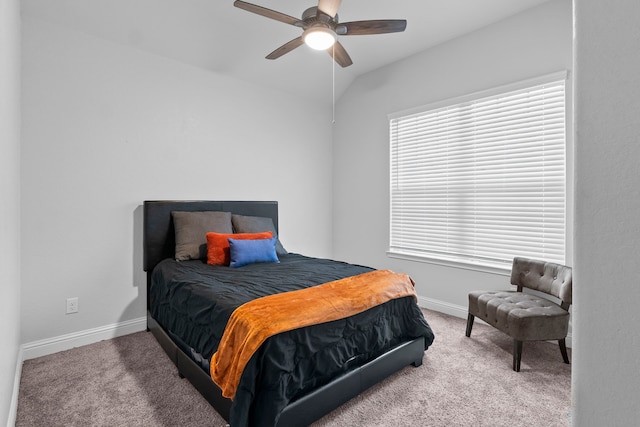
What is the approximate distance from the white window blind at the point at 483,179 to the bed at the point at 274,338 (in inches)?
55.7

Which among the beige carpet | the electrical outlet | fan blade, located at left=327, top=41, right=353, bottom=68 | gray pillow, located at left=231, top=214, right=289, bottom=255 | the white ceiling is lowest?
the beige carpet

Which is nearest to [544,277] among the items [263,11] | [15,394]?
[263,11]

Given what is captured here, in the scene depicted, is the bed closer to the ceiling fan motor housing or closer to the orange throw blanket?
the orange throw blanket

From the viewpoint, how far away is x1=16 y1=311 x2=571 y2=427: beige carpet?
5.95 feet

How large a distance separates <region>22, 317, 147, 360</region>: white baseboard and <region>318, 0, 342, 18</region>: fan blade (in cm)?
311

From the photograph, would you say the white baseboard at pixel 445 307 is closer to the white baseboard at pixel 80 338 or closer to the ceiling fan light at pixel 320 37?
the ceiling fan light at pixel 320 37

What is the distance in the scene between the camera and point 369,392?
2051 mm

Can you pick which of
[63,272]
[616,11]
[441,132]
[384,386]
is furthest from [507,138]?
[63,272]

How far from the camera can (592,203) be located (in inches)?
18.2

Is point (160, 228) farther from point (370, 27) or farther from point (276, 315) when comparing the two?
point (370, 27)

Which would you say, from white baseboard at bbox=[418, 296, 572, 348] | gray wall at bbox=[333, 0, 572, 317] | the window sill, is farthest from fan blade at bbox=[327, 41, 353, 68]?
white baseboard at bbox=[418, 296, 572, 348]

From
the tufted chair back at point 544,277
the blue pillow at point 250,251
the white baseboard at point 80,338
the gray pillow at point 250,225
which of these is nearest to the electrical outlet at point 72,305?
the white baseboard at point 80,338

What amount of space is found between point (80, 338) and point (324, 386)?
234cm

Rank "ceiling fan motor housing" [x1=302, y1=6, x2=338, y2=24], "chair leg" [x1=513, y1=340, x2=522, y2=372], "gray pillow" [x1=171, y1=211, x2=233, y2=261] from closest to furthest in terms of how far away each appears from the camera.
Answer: "ceiling fan motor housing" [x1=302, y1=6, x2=338, y2=24], "chair leg" [x1=513, y1=340, x2=522, y2=372], "gray pillow" [x1=171, y1=211, x2=233, y2=261]
